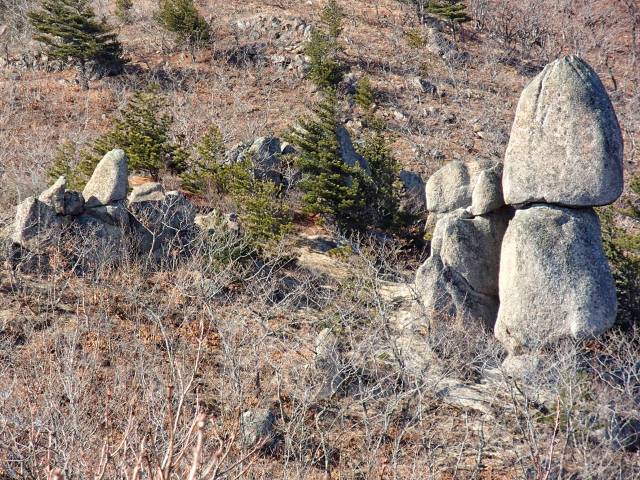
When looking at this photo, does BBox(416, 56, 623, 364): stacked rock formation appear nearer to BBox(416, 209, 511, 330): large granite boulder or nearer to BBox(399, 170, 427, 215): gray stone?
BBox(416, 209, 511, 330): large granite boulder

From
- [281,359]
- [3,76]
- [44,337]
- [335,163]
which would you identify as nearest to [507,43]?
[335,163]

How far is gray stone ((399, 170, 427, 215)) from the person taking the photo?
21.1 m

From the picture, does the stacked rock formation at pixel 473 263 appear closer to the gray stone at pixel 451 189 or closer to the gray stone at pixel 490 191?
the gray stone at pixel 490 191

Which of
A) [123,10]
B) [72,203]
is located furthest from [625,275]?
[123,10]

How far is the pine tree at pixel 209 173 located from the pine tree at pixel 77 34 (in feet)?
51.3

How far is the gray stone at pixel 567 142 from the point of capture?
1168 cm

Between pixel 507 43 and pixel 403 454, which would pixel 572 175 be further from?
pixel 507 43

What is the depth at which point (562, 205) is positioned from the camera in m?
12.0

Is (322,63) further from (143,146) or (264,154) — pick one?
(143,146)

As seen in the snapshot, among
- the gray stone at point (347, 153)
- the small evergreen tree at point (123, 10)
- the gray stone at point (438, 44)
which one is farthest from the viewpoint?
the small evergreen tree at point (123, 10)

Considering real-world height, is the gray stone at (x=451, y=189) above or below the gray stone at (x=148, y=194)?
above

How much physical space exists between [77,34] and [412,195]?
2121 cm

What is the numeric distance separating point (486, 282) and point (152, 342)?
24.3 feet

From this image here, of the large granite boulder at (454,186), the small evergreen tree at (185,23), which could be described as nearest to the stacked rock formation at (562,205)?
the large granite boulder at (454,186)
